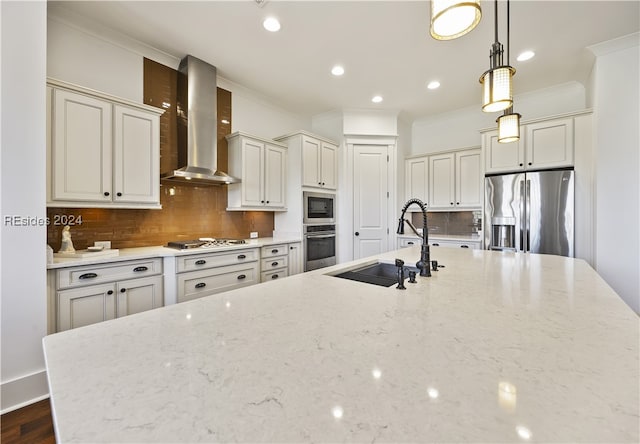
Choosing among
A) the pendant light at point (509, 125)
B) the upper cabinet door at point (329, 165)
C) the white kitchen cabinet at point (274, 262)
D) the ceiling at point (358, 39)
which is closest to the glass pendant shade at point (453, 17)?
the pendant light at point (509, 125)

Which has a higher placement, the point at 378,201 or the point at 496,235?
the point at 378,201

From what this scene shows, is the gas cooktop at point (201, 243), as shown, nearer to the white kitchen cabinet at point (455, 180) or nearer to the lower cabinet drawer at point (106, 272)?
the lower cabinet drawer at point (106, 272)

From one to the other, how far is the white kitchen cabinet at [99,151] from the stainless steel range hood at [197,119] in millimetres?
364

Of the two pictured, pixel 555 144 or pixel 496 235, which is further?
pixel 496 235

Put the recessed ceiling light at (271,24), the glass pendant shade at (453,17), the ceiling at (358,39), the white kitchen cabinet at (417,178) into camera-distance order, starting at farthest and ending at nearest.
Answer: the white kitchen cabinet at (417,178) → the recessed ceiling light at (271,24) → the ceiling at (358,39) → the glass pendant shade at (453,17)

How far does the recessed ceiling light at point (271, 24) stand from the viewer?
235 cm

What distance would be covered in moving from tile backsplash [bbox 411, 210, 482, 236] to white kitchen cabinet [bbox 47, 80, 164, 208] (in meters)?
4.00

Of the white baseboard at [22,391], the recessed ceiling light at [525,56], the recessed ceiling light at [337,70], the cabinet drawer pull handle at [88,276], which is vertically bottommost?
the white baseboard at [22,391]

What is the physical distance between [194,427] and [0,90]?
7.48 feet

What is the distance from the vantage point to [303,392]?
512mm

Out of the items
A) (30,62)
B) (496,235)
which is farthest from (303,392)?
(496,235)

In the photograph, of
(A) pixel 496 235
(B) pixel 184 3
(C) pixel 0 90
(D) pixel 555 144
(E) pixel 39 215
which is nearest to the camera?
(C) pixel 0 90

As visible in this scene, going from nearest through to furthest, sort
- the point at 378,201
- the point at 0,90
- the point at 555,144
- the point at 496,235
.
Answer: the point at 0,90 < the point at 555,144 < the point at 496,235 < the point at 378,201

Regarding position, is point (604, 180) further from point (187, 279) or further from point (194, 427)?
point (187, 279)
